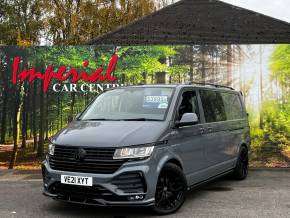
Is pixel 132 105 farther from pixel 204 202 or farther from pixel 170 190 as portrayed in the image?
pixel 204 202

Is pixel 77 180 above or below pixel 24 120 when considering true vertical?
below

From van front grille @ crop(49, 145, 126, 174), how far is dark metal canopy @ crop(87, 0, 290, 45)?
42.4ft

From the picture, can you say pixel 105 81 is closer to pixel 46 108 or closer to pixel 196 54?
pixel 46 108

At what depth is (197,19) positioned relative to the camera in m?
19.7

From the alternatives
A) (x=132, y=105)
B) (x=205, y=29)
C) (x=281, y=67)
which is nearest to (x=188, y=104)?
(x=132, y=105)

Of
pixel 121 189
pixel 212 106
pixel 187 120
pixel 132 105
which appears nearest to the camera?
pixel 121 189

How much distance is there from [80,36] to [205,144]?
27379 millimetres

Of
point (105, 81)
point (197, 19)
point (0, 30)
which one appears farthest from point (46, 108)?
point (0, 30)

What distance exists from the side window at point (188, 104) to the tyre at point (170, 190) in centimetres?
87

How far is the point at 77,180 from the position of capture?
19.5ft

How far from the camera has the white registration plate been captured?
5.87 meters

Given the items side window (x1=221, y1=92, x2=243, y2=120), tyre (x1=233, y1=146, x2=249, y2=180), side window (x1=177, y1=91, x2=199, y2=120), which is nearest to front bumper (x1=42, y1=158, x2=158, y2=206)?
side window (x1=177, y1=91, x2=199, y2=120)

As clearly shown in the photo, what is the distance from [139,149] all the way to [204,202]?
1847 mm

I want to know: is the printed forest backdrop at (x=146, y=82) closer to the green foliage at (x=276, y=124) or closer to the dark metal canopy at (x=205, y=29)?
the green foliage at (x=276, y=124)
